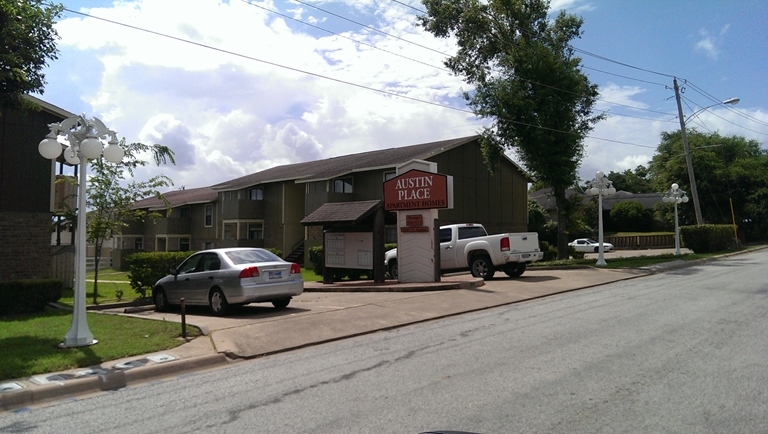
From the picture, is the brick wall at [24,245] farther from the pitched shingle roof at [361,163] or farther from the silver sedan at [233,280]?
the pitched shingle roof at [361,163]

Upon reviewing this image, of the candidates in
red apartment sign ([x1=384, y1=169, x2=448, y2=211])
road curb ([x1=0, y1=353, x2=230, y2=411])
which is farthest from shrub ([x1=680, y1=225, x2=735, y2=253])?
road curb ([x1=0, y1=353, x2=230, y2=411])

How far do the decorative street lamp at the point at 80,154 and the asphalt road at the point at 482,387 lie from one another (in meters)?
2.45

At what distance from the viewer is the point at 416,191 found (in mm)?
17328

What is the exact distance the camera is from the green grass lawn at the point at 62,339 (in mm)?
7665

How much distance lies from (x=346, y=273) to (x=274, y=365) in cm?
1338

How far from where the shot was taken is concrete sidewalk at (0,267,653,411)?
7.11 metres

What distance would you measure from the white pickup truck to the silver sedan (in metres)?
8.24

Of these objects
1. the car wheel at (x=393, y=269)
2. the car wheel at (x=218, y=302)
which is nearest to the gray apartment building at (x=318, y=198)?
the car wheel at (x=393, y=269)

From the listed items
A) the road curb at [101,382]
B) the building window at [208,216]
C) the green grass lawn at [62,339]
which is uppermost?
the building window at [208,216]

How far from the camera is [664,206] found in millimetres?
52000

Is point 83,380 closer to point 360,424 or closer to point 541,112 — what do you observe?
point 360,424

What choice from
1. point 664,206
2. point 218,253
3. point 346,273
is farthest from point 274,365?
point 664,206

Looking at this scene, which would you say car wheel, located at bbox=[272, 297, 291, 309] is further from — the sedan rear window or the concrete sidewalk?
the sedan rear window

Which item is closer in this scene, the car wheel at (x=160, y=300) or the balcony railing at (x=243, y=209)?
the car wheel at (x=160, y=300)
